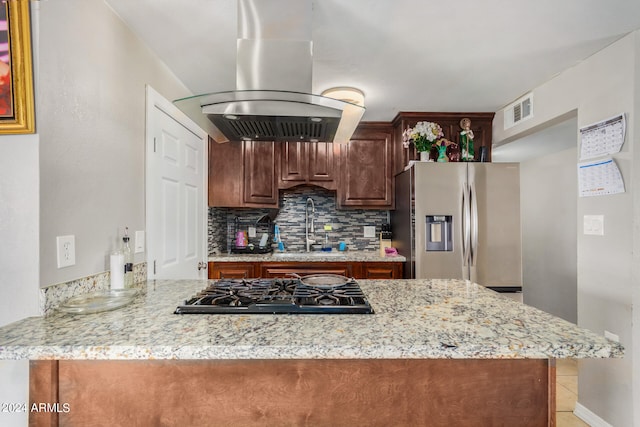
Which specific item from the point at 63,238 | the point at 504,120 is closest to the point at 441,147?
the point at 504,120

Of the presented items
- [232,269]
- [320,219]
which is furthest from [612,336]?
[232,269]

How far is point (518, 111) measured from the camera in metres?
2.82

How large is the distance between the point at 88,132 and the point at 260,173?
6.33 feet

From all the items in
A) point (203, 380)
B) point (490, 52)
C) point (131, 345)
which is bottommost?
point (203, 380)

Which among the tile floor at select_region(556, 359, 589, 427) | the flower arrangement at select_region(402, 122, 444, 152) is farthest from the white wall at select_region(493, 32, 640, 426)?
the flower arrangement at select_region(402, 122, 444, 152)

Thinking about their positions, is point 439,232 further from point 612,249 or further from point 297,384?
point 297,384

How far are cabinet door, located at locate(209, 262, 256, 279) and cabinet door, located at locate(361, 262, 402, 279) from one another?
106cm

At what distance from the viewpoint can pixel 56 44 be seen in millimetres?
1271

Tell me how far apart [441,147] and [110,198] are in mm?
2690

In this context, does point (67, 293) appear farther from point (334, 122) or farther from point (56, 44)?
point (334, 122)

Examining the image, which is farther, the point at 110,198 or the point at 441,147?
the point at 441,147

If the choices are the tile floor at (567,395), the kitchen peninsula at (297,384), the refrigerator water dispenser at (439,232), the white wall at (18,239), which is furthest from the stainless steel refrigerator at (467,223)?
the white wall at (18,239)

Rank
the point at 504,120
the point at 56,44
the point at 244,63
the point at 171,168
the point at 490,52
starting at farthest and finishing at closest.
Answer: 1. the point at 504,120
2. the point at 171,168
3. the point at 490,52
4. the point at 244,63
5. the point at 56,44

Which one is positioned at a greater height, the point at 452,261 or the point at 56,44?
the point at 56,44
